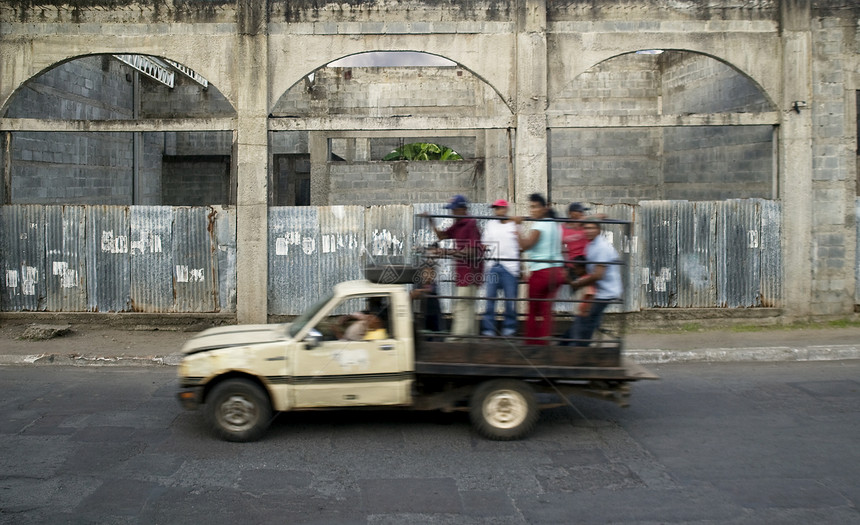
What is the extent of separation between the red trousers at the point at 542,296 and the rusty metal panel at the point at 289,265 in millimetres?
6330

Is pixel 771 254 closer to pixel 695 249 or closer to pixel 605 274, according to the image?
pixel 695 249

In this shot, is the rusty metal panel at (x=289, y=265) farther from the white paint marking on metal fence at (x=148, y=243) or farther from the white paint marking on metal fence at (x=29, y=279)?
the white paint marking on metal fence at (x=29, y=279)

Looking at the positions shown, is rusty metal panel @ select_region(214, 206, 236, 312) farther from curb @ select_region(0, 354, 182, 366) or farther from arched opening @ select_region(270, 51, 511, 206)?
arched opening @ select_region(270, 51, 511, 206)

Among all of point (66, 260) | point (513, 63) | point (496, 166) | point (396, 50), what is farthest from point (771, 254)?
point (66, 260)

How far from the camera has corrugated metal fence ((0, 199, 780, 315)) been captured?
13438 millimetres

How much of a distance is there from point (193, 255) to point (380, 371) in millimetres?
7256

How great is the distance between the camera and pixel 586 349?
741 cm

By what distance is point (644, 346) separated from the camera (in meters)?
12.1

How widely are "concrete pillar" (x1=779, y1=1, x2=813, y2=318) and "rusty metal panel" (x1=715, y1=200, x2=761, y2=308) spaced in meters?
0.49

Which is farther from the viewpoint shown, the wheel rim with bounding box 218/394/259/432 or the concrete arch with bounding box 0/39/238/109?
the concrete arch with bounding box 0/39/238/109

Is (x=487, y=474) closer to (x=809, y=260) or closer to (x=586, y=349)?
(x=586, y=349)

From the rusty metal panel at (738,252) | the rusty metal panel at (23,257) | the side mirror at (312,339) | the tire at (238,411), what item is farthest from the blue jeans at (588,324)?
the rusty metal panel at (23,257)

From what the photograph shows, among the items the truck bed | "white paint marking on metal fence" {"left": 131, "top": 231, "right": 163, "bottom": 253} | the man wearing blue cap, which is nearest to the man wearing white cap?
the man wearing blue cap

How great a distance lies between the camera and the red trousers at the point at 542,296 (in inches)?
303
